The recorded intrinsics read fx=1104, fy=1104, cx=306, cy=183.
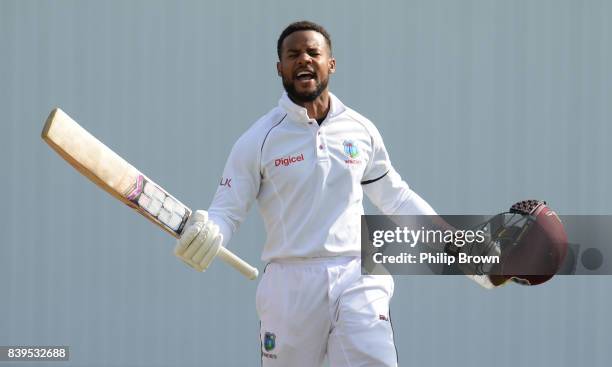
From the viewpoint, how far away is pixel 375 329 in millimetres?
3506

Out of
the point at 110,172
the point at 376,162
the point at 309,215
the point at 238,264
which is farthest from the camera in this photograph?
the point at 376,162

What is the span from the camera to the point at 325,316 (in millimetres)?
3547

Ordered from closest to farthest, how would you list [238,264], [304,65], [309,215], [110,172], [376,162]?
[110,172] < [238,264] < [309,215] < [304,65] < [376,162]

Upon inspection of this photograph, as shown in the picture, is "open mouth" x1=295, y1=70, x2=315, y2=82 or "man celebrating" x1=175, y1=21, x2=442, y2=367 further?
"open mouth" x1=295, y1=70, x2=315, y2=82

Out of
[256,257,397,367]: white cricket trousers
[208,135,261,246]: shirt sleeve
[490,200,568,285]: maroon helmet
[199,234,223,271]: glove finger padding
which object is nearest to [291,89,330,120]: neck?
[208,135,261,246]: shirt sleeve

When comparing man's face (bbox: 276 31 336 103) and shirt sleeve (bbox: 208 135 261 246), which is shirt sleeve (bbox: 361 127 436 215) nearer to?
man's face (bbox: 276 31 336 103)

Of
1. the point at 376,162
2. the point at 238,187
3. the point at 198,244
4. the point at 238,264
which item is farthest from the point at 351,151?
the point at 198,244

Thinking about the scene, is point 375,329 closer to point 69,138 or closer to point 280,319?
point 280,319

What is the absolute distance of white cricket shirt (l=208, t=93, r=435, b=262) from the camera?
3.59 m

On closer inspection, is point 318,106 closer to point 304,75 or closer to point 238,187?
point 304,75

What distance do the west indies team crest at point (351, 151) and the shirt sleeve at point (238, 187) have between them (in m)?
0.30

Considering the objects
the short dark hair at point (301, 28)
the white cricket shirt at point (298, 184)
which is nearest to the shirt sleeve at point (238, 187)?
the white cricket shirt at point (298, 184)

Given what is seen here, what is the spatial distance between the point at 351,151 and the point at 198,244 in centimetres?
67

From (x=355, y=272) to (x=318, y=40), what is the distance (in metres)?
0.79
